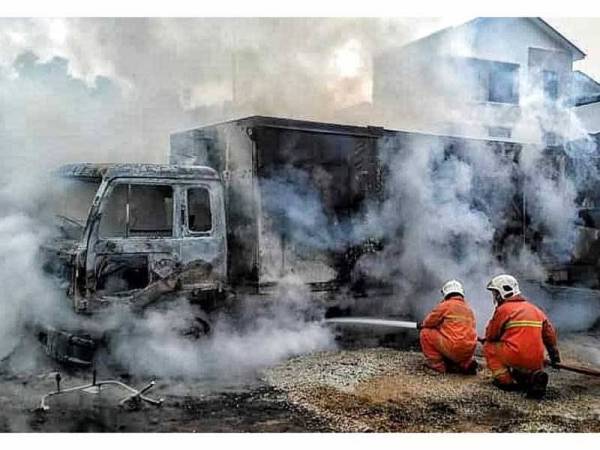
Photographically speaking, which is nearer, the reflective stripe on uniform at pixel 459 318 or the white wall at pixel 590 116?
the reflective stripe on uniform at pixel 459 318

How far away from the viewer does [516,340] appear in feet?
17.5

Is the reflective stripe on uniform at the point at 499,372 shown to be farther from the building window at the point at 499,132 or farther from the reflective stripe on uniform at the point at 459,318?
the building window at the point at 499,132

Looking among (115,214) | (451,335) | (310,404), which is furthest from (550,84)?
(115,214)

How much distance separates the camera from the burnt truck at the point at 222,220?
17.9ft

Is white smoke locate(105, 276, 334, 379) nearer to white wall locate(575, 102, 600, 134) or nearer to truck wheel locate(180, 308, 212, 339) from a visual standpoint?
truck wheel locate(180, 308, 212, 339)

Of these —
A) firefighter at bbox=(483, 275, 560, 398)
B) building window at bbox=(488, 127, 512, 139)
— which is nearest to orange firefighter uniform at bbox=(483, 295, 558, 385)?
firefighter at bbox=(483, 275, 560, 398)

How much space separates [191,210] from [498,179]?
3.27m

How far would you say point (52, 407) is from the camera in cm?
501

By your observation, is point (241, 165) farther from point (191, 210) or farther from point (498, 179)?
point (498, 179)

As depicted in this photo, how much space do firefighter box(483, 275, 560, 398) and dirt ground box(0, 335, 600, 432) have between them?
0.37 ft

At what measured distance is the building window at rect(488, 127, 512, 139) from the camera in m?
7.51

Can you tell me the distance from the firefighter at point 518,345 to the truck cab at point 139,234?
2.26 meters

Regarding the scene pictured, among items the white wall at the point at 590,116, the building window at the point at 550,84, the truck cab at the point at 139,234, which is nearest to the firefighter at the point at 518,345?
the truck cab at the point at 139,234
